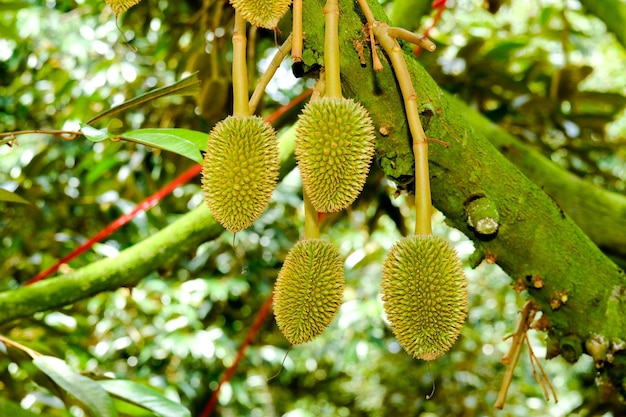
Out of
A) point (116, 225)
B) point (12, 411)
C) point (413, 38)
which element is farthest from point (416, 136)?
point (116, 225)

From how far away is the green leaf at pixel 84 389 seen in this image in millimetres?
672

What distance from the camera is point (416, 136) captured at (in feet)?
1.88

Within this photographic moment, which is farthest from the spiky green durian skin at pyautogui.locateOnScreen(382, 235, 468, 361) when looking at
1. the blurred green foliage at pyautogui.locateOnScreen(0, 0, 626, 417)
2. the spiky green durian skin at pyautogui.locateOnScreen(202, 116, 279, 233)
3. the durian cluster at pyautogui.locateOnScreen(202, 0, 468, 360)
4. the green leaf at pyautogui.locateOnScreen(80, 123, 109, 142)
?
the blurred green foliage at pyautogui.locateOnScreen(0, 0, 626, 417)

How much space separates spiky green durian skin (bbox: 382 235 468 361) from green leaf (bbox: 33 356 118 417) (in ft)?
0.98

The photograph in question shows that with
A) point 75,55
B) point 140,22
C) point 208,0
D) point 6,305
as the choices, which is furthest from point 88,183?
point 6,305

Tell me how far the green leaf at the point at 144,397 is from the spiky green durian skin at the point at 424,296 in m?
0.32

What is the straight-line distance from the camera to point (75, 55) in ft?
5.76

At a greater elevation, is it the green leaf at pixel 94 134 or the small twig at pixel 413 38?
the small twig at pixel 413 38

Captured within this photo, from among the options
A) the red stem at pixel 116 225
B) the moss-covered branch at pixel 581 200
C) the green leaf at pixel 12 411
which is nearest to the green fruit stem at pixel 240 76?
the green leaf at pixel 12 411

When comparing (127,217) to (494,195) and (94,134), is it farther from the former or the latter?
(494,195)

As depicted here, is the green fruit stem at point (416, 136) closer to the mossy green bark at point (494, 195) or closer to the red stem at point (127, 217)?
the mossy green bark at point (494, 195)

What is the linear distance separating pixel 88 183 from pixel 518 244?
4.13ft

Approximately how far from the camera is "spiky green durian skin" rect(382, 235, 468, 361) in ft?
1.81

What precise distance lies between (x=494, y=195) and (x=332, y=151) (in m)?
0.24
